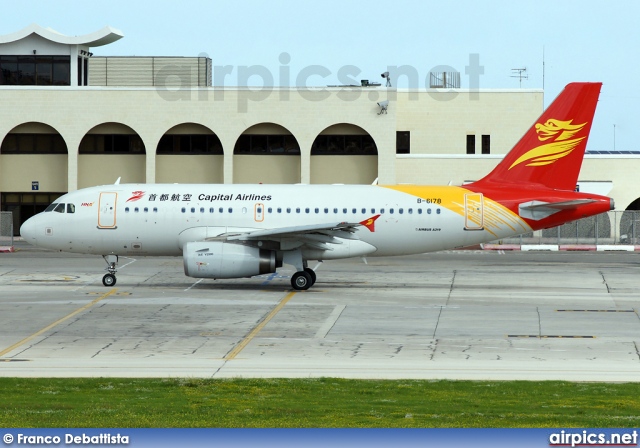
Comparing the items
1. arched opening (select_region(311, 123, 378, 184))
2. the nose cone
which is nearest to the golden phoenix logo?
the nose cone

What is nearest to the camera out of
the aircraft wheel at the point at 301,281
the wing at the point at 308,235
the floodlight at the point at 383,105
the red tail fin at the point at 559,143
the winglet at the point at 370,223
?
the wing at the point at 308,235

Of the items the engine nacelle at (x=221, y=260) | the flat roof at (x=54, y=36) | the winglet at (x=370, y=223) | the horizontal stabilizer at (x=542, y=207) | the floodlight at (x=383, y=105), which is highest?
the flat roof at (x=54, y=36)

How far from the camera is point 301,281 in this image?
123 feet

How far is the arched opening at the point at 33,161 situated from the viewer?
69375mm

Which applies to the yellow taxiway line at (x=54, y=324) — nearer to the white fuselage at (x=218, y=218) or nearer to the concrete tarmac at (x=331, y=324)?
the concrete tarmac at (x=331, y=324)

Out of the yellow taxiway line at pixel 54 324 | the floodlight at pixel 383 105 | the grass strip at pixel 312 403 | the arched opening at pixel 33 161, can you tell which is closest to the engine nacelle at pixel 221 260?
the yellow taxiway line at pixel 54 324

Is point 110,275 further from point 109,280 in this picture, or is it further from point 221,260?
point 221,260

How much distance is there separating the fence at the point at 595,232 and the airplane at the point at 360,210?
85.2ft

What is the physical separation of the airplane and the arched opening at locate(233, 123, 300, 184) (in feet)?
97.2

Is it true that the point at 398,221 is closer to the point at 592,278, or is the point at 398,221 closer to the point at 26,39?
the point at 592,278

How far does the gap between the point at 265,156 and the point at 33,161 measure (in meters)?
15.1

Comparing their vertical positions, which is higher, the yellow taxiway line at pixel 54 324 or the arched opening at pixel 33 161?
the arched opening at pixel 33 161

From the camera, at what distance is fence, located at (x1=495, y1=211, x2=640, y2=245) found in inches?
2594

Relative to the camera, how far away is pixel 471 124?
73375mm
